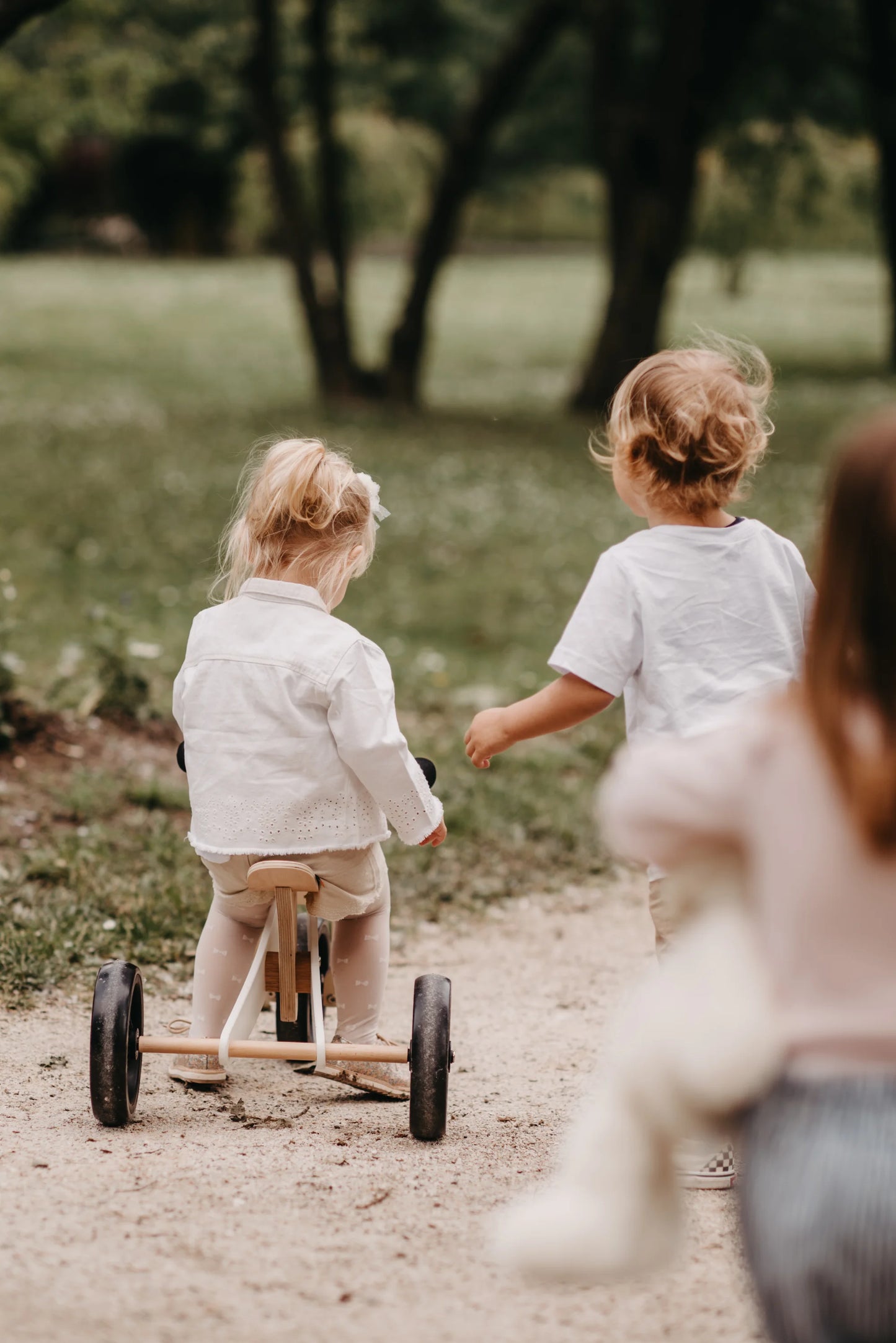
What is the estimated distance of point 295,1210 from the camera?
2947 millimetres

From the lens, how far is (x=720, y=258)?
123 ft

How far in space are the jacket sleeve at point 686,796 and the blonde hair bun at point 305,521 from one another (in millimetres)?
1629

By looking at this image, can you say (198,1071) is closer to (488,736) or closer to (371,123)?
(488,736)

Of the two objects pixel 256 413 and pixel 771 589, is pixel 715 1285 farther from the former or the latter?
pixel 256 413

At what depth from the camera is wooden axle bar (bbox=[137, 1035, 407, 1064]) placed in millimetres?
3252

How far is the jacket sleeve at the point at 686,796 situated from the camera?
5.78ft

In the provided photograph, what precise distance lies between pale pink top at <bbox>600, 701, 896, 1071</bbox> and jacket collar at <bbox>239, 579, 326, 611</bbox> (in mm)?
1632

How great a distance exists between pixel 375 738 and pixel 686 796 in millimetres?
1543

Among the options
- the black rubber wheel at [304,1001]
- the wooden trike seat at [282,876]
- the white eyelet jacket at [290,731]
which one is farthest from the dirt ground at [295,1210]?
the white eyelet jacket at [290,731]

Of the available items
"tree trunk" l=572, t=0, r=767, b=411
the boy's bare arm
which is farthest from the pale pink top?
"tree trunk" l=572, t=0, r=767, b=411

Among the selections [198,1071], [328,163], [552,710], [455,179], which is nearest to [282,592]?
[552,710]

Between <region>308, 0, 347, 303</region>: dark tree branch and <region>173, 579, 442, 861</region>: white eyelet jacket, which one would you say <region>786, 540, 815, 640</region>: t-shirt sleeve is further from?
<region>308, 0, 347, 303</region>: dark tree branch

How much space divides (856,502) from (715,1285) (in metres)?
1.62

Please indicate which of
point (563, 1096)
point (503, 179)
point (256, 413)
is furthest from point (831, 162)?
point (563, 1096)
